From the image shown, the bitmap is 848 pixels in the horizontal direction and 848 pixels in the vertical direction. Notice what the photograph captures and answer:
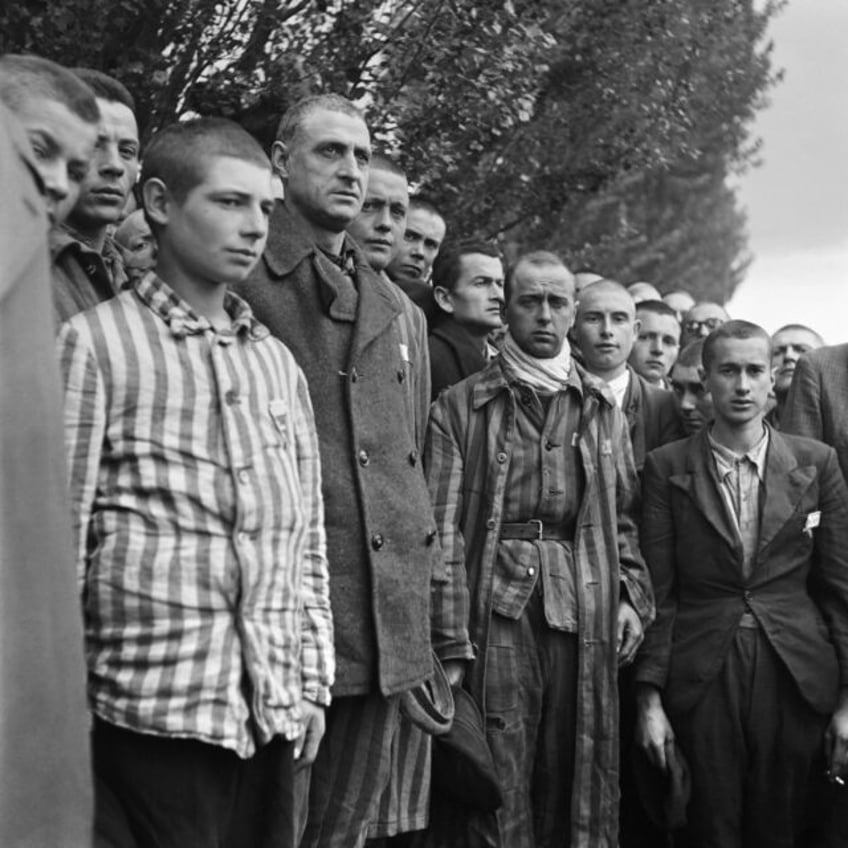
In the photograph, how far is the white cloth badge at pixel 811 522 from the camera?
5750mm

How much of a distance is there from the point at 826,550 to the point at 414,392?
189cm

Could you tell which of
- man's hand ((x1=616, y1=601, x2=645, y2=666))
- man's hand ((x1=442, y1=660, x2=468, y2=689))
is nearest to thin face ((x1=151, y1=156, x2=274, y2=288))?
man's hand ((x1=442, y1=660, x2=468, y2=689))

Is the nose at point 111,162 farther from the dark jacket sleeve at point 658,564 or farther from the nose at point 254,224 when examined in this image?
the dark jacket sleeve at point 658,564

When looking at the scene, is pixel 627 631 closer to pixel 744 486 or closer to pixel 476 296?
pixel 744 486

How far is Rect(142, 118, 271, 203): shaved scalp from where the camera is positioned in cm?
354

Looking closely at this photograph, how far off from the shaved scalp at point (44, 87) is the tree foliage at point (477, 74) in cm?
339

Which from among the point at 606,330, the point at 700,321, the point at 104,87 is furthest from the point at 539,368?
the point at 700,321

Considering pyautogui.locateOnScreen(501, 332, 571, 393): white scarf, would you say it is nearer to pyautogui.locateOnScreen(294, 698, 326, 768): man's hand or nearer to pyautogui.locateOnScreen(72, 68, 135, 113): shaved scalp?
pyautogui.locateOnScreen(72, 68, 135, 113): shaved scalp

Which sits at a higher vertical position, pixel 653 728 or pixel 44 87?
pixel 44 87

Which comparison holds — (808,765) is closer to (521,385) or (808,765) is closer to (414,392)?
(521,385)

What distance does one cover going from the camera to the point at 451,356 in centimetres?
624

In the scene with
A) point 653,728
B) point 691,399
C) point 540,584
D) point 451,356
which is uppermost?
point 451,356

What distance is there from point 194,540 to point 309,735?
63cm

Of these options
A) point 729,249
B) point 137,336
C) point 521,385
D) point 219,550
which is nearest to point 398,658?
point 219,550
